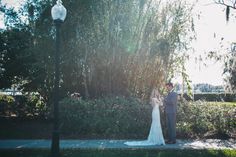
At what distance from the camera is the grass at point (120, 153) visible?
11.2 metres

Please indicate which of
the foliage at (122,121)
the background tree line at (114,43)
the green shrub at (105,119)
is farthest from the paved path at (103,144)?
the background tree line at (114,43)

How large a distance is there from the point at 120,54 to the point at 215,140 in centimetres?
577

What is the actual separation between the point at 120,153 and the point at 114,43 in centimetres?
706

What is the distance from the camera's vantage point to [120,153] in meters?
11.5

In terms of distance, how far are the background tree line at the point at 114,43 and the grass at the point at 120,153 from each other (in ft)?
21.1

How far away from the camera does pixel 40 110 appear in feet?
74.8

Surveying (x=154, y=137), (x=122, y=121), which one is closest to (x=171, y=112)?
(x=154, y=137)

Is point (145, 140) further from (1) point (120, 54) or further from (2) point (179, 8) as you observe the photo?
(2) point (179, 8)

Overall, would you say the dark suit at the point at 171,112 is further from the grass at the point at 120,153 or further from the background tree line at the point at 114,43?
the background tree line at the point at 114,43

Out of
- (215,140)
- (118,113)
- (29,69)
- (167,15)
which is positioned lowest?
(215,140)

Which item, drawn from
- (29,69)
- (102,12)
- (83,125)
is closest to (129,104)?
(83,125)

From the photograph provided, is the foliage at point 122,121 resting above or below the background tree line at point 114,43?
below

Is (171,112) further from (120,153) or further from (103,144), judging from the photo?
(120,153)

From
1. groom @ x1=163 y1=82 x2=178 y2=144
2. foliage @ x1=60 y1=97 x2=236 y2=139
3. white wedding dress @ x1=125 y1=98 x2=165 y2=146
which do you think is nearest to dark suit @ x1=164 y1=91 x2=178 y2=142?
groom @ x1=163 y1=82 x2=178 y2=144
